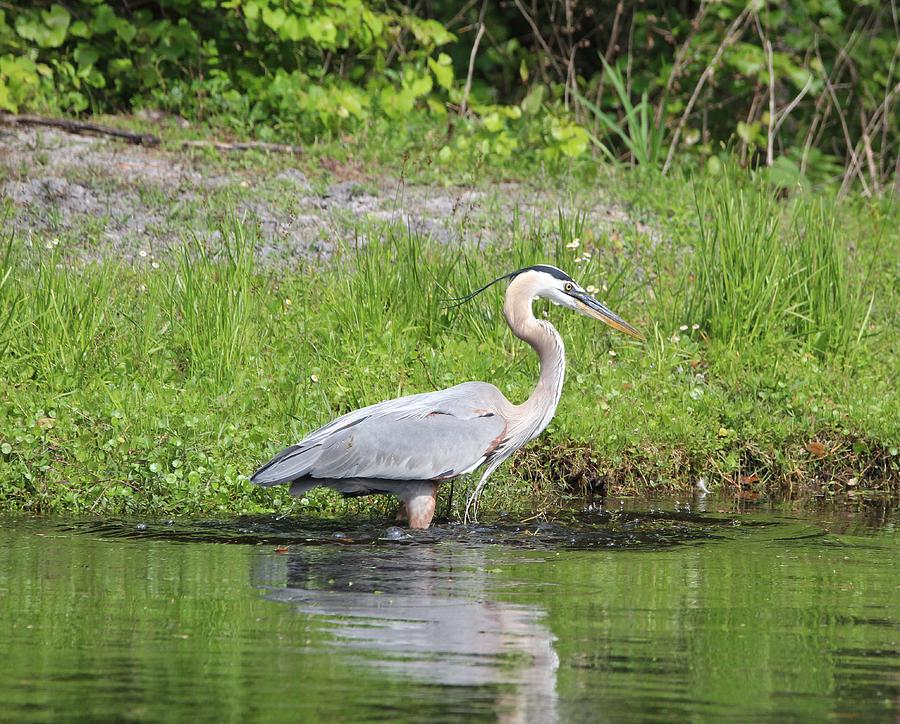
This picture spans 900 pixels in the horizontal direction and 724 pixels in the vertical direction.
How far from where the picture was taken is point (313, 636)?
4320 mm

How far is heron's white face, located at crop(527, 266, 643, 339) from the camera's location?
7172 mm

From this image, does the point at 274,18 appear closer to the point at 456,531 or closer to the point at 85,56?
the point at 85,56

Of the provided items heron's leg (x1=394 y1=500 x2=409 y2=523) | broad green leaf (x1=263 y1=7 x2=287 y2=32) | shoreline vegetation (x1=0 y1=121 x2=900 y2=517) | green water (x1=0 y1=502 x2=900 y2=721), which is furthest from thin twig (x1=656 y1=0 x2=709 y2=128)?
green water (x1=0 y1=502 x2=900 y2=721)

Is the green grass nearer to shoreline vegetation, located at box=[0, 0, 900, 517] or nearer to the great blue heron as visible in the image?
shoreline vegetation, located at box=[0, 0, 900, 517]

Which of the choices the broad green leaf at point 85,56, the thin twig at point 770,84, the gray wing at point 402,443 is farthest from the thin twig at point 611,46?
the gray wing at point 402,443

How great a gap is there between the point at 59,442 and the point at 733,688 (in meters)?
3.77

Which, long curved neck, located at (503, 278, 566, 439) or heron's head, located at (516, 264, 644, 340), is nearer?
long curved neck, located at (503, 278, 566, 439)

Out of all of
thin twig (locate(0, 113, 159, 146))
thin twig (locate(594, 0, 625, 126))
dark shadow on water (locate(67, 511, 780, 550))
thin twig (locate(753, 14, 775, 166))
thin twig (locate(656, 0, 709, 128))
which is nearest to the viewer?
dark shadow on water (locate(67, 511, 780, 550))

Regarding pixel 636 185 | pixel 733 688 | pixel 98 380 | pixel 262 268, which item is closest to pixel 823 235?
pixel 636 185

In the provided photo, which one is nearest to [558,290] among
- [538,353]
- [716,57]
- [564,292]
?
[564,292]

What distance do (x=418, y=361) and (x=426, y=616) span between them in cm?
328

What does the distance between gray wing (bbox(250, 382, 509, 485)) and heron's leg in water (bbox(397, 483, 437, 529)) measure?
0.26 ft

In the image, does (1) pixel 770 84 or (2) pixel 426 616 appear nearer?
(2) pixel 426 616

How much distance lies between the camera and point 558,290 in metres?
7.23
